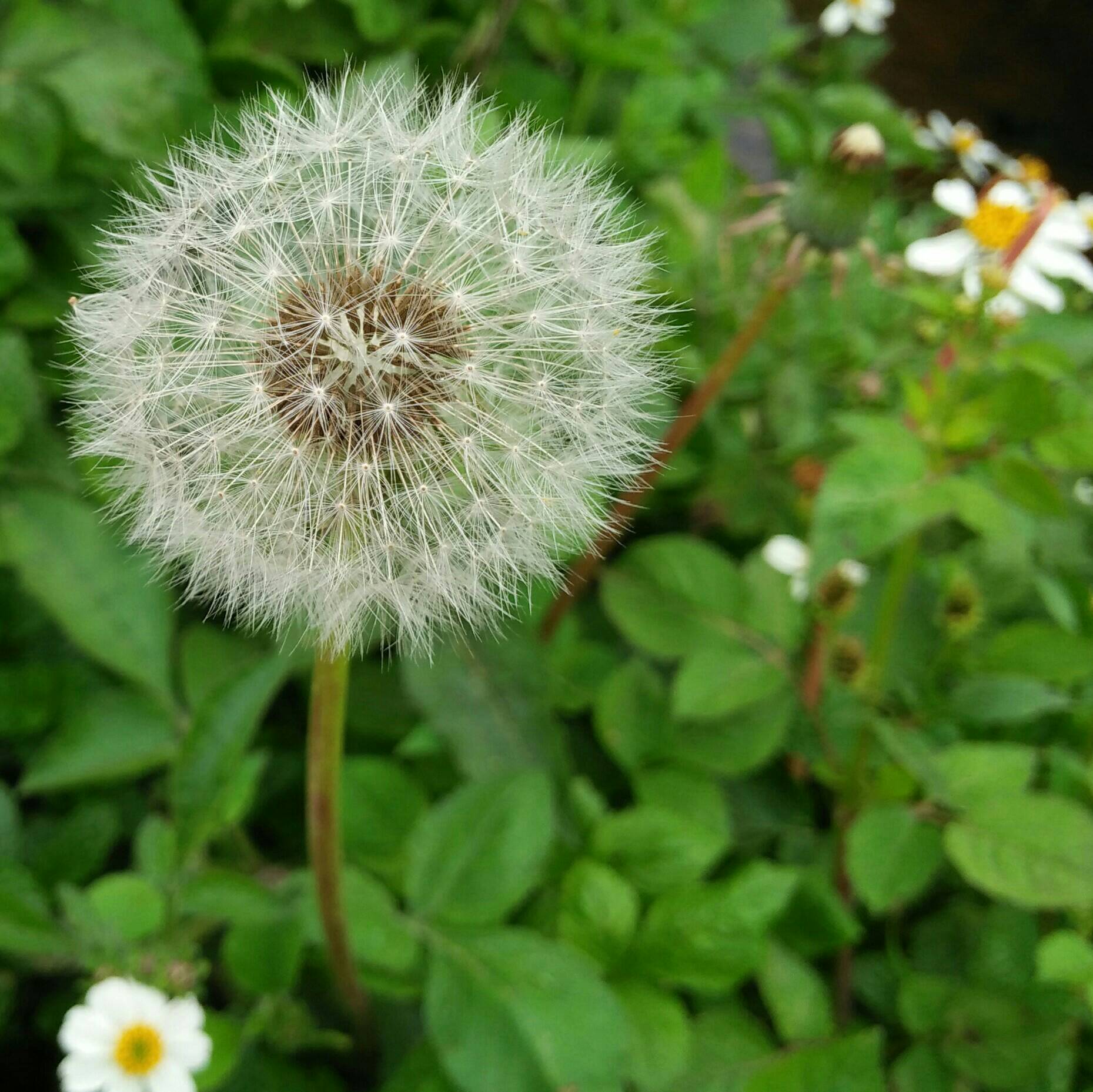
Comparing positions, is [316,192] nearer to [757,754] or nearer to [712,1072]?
[757,754]

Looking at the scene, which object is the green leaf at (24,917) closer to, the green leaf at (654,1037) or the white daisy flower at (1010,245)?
the green leaf at (654,1037)

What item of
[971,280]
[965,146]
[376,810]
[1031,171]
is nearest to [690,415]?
[971,280]

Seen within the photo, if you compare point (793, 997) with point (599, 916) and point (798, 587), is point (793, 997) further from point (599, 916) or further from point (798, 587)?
point (798, 587)

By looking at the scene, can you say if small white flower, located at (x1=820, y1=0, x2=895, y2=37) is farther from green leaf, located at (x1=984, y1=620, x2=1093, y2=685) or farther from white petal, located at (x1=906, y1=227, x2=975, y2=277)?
green leaf, located at (x1=984, y1=620, x2=1093, y2=685)

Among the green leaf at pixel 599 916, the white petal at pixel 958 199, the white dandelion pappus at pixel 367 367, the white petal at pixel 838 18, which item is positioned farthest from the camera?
the white petal at pixel 838 18

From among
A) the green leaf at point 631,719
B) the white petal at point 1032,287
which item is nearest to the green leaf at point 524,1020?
the green leaf at point 631,719

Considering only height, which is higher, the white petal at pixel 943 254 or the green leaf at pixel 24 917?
the white petal at pixel 943 254
